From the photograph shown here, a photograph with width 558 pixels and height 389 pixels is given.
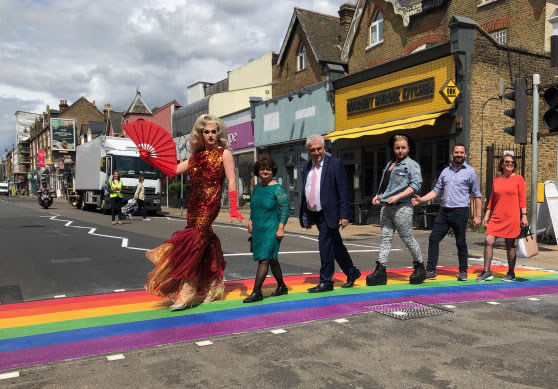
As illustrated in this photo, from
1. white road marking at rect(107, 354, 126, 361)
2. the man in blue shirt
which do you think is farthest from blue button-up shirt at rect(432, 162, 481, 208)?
white road marking at rect(107, 354, 126, 361)

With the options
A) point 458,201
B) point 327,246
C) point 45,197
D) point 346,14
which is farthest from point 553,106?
point 45,197

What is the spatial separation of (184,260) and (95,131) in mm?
69999

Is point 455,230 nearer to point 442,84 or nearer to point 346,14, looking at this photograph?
point 442,84

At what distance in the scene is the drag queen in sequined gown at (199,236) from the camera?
4742 millimetres

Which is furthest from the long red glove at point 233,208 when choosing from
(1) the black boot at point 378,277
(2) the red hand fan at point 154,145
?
(1) the black boot at point 378,277

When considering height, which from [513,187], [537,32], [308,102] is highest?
[537,32]

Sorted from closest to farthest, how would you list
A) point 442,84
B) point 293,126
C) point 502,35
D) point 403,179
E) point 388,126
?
point 403,179 < point 442,84 < point 388,126 < point 502,35 < point 293,126

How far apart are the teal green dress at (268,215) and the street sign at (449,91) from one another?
32.3 feet

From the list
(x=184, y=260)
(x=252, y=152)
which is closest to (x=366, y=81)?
(x=252, y=152)

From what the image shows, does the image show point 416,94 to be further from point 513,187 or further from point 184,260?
point 184,260

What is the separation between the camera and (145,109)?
52.2 metres

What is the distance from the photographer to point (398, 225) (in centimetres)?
578

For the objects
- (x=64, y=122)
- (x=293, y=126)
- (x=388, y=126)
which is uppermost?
(x=64, y=122)

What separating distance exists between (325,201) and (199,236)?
1.51 m
